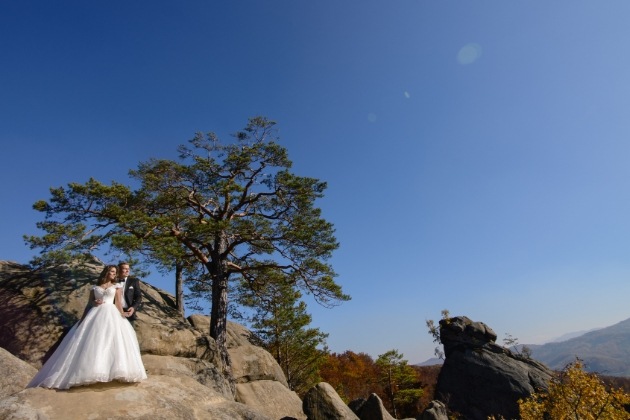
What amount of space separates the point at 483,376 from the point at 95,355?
102 ft

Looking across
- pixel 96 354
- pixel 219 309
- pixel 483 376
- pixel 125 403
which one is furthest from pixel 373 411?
pixel 483 376

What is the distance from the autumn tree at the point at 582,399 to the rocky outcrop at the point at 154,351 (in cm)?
768

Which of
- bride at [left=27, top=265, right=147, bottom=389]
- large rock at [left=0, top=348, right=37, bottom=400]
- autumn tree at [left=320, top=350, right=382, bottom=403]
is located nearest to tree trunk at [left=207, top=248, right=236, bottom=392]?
large rock at [left=0, top=348, right=37, bottom=400]

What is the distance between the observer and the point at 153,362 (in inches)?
448

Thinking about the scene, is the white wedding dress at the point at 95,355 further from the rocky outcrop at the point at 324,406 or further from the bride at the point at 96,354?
the rocky outcrop at the point at 324,406

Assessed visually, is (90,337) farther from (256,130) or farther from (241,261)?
(256,130)

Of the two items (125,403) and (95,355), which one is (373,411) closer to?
(125,403)

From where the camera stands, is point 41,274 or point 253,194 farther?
point 253,194

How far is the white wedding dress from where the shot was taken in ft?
17.3

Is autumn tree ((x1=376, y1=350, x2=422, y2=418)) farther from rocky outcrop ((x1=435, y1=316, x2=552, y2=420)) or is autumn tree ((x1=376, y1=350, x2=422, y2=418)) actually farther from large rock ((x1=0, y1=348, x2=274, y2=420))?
large rock ((x1=0, y1=348, x2=274, y2=420))

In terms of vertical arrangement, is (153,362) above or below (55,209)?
below

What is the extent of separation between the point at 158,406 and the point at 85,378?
45.1 inches

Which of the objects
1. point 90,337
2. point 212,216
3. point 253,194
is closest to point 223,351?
point 212,216

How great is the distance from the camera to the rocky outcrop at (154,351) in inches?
231
